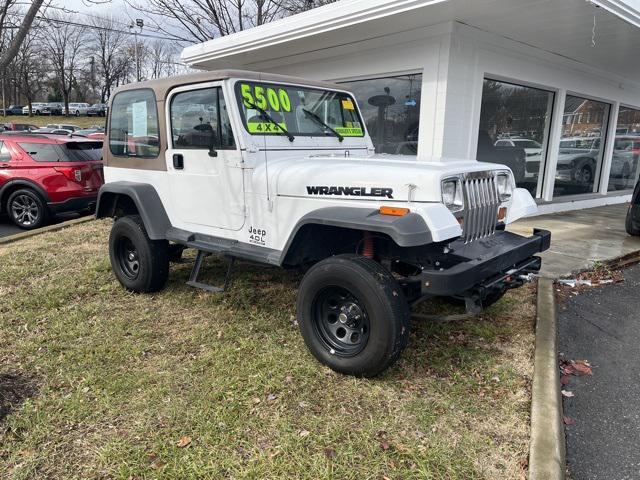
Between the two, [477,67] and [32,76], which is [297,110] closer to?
[477,67]

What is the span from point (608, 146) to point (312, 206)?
1105cm

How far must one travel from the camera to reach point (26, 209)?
8.65 meters

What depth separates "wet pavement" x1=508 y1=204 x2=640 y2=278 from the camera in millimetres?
6012

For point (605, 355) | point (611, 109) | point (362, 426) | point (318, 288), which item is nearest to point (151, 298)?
point (318, 288)

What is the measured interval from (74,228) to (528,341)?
7.23 metres

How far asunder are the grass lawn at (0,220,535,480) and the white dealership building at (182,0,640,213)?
3.88 meters

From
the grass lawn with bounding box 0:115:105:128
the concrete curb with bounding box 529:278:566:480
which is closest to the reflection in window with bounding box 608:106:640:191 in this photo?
the concrete curb with bounding box 529:278:566:480

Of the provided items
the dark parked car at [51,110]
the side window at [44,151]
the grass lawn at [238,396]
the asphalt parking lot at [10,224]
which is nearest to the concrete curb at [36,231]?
the asphalt parking lot at [10,224]

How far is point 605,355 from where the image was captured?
3.84 metres

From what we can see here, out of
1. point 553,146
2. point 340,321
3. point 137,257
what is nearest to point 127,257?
point 137,257

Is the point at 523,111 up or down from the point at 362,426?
up

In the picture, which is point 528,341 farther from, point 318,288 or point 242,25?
point 242,25

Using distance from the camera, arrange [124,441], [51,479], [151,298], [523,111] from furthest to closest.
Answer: [523,111] → [151,298] → [124,441] → [51,479]

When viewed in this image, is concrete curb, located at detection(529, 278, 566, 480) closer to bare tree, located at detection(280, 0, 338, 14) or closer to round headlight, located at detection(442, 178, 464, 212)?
round headlight, located at detection(442, 178, 464, 212)
